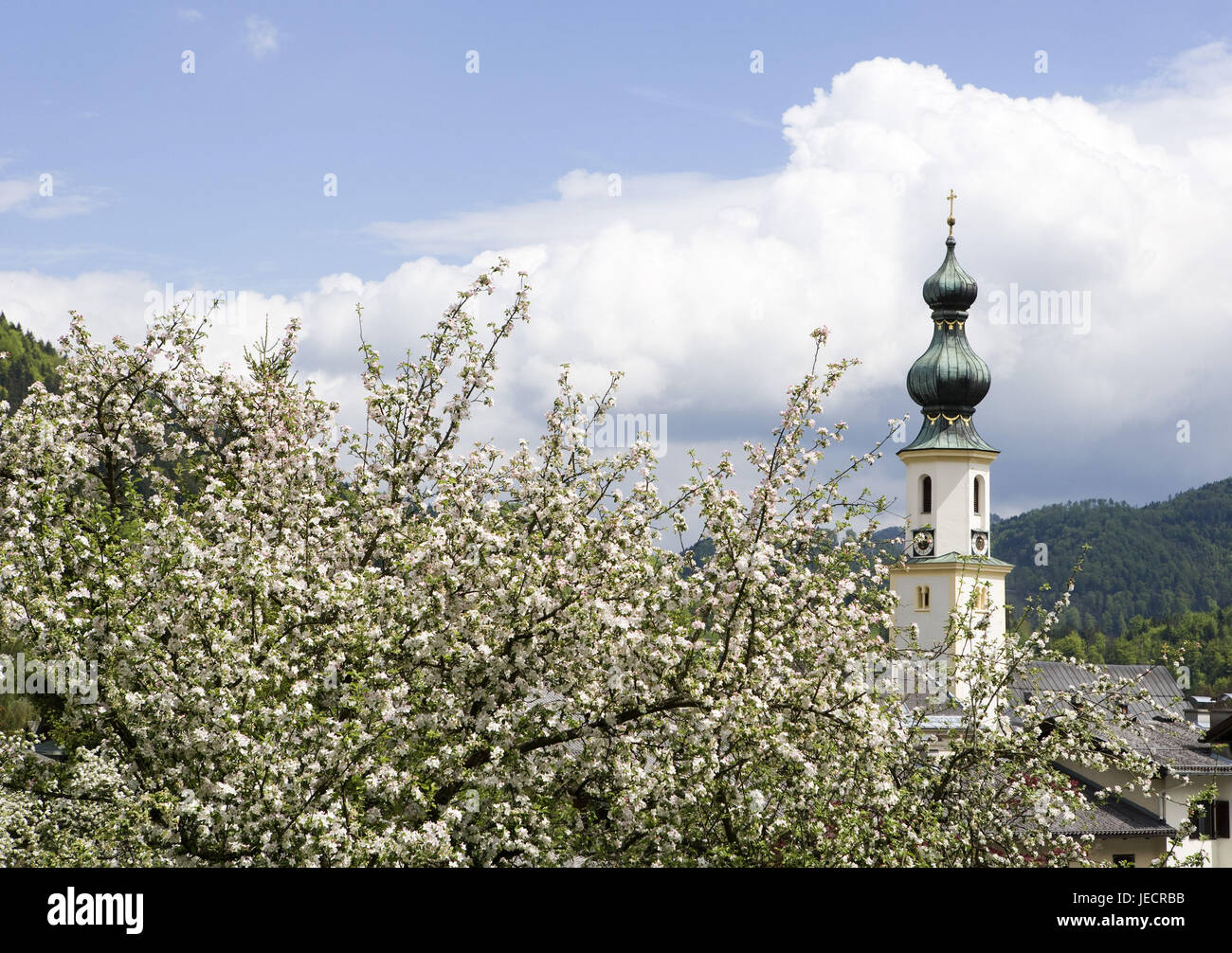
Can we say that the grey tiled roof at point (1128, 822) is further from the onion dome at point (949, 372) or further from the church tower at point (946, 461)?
the onion dome at point (949, 372)

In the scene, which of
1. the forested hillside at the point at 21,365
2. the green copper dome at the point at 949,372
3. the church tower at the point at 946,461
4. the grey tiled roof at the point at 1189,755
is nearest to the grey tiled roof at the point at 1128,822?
the grey tiled roof at the point at 1189,755

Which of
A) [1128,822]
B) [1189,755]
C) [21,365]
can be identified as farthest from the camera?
[21,365]

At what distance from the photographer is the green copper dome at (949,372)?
80562mm

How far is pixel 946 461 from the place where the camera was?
8250cm

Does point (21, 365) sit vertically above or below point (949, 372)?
above

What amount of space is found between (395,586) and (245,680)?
1421 mm

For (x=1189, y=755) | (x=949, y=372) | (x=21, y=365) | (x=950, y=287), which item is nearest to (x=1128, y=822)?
(x=1189, y=755)

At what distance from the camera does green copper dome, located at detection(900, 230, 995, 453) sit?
3172 inches

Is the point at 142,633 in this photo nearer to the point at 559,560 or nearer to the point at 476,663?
the point at 476,663

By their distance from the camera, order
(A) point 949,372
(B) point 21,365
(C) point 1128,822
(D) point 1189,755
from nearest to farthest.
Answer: (C) point 1128,822 → (D) point 1189,755 → (A) point 949,372 → (B) point 21,365

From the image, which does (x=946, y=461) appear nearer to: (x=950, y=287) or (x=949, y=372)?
(x=949, y=372)

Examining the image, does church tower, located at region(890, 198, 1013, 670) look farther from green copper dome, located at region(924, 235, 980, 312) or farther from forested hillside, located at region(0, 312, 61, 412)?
forested hillside, located at region(0, 312, 61, 412)

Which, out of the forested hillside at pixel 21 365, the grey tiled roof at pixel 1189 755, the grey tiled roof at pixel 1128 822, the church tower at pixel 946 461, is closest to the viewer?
the grey tiled roof at pixel 1128 822
